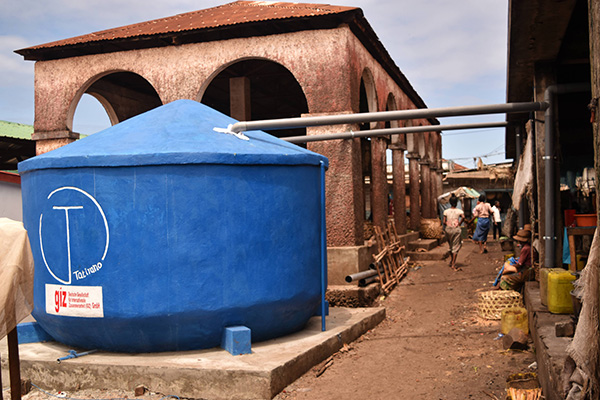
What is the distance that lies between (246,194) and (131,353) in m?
2.15

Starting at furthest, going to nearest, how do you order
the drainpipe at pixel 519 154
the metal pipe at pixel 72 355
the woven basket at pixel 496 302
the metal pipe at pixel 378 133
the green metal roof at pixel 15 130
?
the green metal roof at pixel 15 130 < the drainpipe at pixel 519 154 < the metal pipe at pixel 378 133 < the woven basket at pixel 496 302 < the metal pipe at pixel 72 355

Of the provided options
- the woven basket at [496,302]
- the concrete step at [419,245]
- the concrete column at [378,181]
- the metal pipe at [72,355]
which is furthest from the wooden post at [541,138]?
the concrete step at [419,245]

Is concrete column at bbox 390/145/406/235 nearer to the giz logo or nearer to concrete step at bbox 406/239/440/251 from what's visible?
concrete step at bbox 406/239/440/251

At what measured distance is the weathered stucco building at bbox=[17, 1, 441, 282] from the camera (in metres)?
10.3

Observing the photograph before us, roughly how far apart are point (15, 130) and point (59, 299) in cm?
1598

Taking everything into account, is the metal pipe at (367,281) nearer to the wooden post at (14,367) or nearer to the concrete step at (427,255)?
the concrete step at (427,255)

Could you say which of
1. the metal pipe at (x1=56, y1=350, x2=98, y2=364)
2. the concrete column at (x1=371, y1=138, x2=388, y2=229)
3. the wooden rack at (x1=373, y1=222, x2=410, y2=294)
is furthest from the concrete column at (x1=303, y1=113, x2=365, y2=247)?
the metal pipe at (x1=56, y1=350, x2=98, y2=364)

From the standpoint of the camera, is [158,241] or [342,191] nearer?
[158,241]

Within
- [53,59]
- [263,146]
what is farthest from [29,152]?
[263,146]

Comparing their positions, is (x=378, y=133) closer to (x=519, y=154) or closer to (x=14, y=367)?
(x=519, y=154)

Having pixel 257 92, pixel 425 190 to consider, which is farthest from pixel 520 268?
pixel 425 190

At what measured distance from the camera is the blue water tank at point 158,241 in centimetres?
592

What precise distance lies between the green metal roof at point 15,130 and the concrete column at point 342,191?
12.9m

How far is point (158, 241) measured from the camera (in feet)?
19.4
